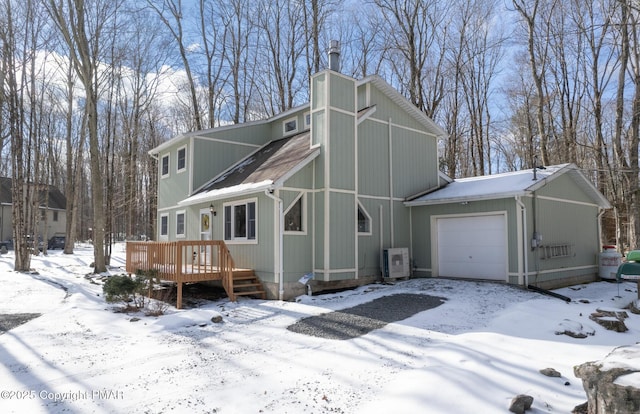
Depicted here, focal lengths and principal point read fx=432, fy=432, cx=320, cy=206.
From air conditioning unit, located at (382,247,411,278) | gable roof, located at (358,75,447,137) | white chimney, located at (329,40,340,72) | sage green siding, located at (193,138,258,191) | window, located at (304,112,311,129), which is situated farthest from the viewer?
window, located at (304,112,311,129)

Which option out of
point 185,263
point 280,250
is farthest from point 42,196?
point 280,250

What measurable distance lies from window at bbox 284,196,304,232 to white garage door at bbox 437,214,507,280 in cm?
432

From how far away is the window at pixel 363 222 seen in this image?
38.2 feet

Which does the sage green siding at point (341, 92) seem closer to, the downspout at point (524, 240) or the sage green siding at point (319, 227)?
the sage green siding at point (319, 227)

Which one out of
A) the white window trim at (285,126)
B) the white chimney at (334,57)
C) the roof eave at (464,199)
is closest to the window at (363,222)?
the roof eave at (464,199)

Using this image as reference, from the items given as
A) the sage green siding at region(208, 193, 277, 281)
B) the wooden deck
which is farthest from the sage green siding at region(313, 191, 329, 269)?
the wooden deck

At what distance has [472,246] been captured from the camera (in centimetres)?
1168

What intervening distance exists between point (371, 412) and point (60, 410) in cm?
313

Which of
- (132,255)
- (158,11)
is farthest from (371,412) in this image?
(158,11)

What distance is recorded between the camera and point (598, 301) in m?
9.80

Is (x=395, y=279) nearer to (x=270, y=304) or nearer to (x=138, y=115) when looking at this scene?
(x=270, y=304)

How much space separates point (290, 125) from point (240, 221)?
505 centimetres

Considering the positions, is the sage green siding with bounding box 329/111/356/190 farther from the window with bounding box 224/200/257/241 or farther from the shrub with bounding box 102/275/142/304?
the shrub with bounding box 102/275/142/304

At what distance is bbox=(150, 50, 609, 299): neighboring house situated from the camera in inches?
414
